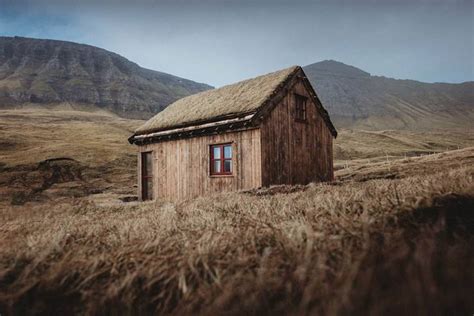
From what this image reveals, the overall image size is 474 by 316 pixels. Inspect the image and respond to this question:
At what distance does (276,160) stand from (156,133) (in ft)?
20.7

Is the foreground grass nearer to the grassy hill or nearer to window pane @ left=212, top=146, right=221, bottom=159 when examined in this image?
window pane @ left=212, top=146, right=221, bottom=159

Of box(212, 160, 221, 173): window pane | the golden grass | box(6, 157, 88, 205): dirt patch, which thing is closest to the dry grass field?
the golden grass

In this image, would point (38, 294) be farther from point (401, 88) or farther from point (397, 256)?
point (401, 88)

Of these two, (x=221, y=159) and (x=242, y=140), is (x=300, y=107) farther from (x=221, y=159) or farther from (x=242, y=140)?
(x=221, y=159)

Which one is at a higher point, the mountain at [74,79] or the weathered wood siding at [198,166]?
the mountain at [74,79]

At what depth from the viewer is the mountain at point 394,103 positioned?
418ft

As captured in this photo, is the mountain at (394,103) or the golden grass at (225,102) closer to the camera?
the golden grass at (225,102)

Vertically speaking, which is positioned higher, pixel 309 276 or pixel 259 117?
pixel 259 117

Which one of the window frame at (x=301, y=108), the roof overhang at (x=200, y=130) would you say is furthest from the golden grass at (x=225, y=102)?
the window frame at (x=301, y=108)

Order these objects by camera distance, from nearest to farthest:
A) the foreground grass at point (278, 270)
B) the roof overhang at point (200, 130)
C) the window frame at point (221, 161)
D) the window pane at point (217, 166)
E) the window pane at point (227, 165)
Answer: the foreground grass at point (278, 270), the roof overhang at point (200, 130), the window frame at point (221, 161), the window pane at point (227, 165), the window pane at point (217, 166)

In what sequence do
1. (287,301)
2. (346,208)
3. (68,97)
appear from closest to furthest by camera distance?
1. (287,301)
2. (346,208)
3. (68,97)

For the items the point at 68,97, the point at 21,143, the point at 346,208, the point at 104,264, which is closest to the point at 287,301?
the point at 104,264

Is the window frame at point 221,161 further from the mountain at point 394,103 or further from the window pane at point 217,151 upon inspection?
the mountain at point 394,103

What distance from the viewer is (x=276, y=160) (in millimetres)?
11734
